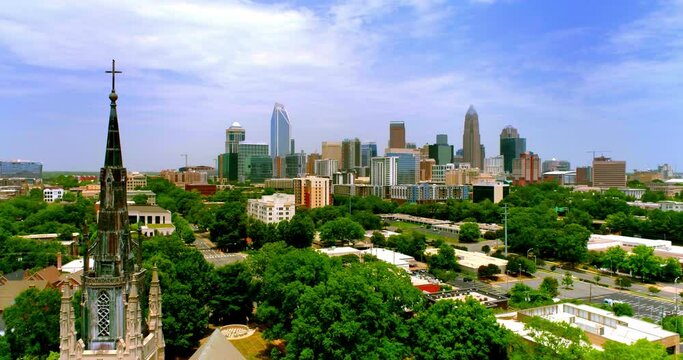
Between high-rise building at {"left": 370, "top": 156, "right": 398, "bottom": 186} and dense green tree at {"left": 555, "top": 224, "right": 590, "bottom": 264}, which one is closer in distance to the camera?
dense green tree at {"left": 555, "top": 224, "right": 590, "bottom": 264}

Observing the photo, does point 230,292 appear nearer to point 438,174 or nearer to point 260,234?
point 260,234

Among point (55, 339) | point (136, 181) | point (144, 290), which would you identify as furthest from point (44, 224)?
point (136, 181)

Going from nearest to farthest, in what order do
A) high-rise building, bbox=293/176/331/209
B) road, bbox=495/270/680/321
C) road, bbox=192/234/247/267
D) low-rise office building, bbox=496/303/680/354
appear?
low-rise office building, bbox=496/303/680/354
road, bbox=495/270/680/321
road, bbox=192/234/247/267
high-rise building, bbox=293/176/331/209

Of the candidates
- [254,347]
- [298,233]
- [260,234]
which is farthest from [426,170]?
[254,347]

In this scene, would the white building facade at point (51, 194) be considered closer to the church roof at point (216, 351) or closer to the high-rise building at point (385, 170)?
the high-rise building at point (385, 170)

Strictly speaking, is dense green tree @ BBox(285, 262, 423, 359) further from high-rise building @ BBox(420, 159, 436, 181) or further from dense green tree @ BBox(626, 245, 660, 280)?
high-rise building @ BBox(420, 159, 436, 181)

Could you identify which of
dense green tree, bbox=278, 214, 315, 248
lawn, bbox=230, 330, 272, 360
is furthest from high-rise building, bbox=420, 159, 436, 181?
lawn, bbox=230, 330, 272, 360

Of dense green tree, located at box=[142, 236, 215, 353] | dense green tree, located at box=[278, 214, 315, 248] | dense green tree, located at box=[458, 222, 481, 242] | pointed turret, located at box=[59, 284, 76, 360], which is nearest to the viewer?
pointed turret, located at box=[59, 284, 76, 360]
